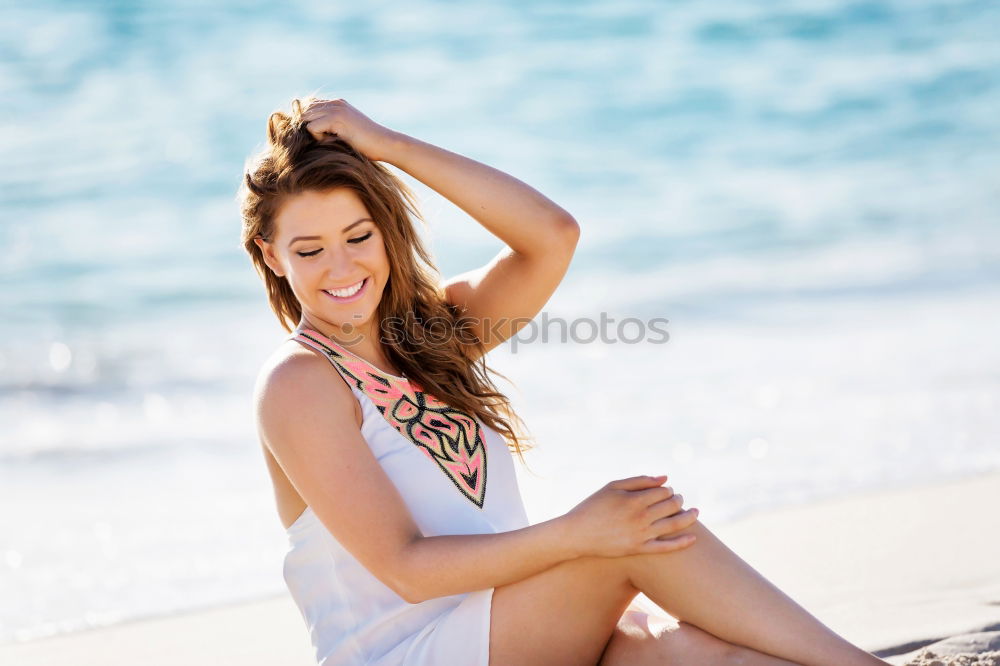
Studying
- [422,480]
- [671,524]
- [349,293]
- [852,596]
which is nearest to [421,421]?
[422,480]

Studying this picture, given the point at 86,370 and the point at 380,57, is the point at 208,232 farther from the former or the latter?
the point at 380,57

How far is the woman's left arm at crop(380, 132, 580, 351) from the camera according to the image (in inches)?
112

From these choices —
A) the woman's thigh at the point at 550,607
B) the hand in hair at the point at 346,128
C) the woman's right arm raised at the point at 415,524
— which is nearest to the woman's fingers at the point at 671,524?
the woman's right arm raised at the point at 415,524

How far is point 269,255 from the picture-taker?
2855 millimetres

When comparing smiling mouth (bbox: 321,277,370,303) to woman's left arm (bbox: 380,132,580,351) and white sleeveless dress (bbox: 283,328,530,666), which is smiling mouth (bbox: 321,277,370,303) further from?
woman's left arm (bbox: 380,132,580,351)

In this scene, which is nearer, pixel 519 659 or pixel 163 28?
pixel 519 659

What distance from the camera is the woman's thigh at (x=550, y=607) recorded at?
248 centimetres

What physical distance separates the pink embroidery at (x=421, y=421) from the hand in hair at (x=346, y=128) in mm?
440

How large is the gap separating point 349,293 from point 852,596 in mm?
1951

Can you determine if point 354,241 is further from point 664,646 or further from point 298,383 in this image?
point 664,646

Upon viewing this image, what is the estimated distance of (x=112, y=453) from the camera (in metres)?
6.02

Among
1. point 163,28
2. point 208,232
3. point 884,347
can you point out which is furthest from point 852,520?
point 163,28

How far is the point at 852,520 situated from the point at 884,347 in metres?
2.88

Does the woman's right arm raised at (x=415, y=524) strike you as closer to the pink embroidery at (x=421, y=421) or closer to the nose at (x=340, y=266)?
the pink embroidery at (x=421, y=421)
